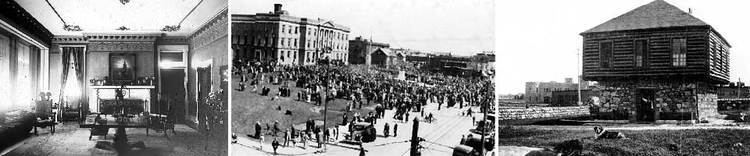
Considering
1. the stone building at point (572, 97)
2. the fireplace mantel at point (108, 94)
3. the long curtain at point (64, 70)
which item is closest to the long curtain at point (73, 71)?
the long curtain at point (64, 70)

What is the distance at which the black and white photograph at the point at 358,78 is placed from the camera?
717cm

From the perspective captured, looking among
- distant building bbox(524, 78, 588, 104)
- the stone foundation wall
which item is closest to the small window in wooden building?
the stone foundation wall

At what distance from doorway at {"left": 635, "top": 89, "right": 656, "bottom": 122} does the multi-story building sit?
13.3 ft

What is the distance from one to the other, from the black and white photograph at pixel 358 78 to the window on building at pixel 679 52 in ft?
8.20

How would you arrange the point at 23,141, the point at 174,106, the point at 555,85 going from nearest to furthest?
the point at 23,141 < the point at 174,106 < the point at 555,85

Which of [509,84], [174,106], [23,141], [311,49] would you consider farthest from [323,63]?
[23,141]

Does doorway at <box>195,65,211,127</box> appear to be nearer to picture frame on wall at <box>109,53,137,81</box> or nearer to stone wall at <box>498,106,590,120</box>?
picture frame on wall at <box>109,53,137,81</box>

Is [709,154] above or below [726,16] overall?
below

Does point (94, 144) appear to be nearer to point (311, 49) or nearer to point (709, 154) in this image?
point (311, 49)

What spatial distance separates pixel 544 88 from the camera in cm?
908

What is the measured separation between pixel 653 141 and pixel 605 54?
57.1 inches

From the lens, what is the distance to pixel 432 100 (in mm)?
7441

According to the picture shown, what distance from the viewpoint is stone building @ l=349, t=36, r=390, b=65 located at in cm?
722

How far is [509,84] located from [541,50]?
0.61 meters
